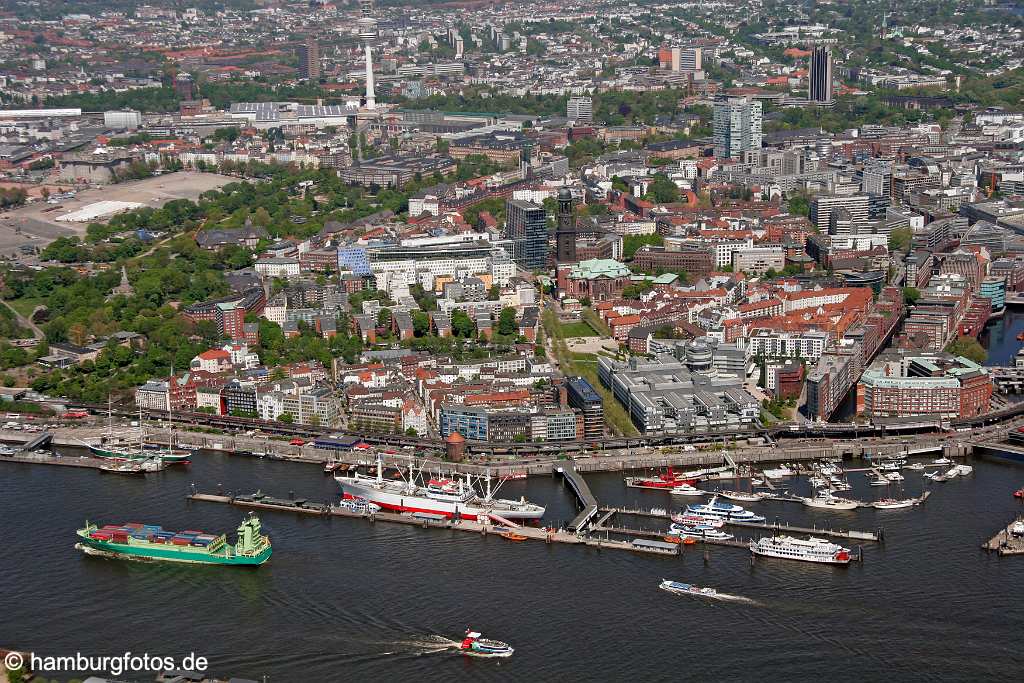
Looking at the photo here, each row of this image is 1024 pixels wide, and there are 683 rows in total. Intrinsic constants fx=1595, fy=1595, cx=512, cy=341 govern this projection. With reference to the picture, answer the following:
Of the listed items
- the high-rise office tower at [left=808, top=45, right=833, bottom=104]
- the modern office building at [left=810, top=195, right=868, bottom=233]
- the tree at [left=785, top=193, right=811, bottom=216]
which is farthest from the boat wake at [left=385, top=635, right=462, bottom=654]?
the high-rise office tower at [left=808, top=45, right=833, bottom=104]

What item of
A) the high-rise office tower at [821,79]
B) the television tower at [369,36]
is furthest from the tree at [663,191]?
the television tower at [369,36]

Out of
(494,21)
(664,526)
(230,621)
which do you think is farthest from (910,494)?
(494,21)

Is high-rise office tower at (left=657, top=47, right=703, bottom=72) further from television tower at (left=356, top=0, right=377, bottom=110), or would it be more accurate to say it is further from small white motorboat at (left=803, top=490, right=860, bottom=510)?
small white motorboat at (left=803, top=490, right=860, bottom=510)

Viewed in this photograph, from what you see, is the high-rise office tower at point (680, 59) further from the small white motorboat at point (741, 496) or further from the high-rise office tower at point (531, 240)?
the small white motorboat at point (741, 496)

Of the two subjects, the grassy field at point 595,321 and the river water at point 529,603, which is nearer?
the river water at point 529,603

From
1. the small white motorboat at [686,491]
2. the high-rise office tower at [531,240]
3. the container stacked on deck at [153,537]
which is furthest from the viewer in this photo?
the high-rise office tower at [531,240]

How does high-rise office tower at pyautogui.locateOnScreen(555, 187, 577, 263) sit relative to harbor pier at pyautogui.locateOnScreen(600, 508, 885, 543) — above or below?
above

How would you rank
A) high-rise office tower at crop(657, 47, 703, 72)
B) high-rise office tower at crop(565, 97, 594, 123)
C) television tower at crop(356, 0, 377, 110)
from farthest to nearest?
high-rise office tower at crop(657, 47, 703, 72) → television tower at crop(356, 0, 377, 110) → high-rise office tower at crop(565, 97, 594, 123)
